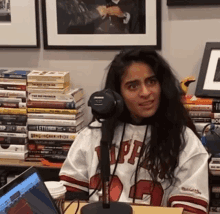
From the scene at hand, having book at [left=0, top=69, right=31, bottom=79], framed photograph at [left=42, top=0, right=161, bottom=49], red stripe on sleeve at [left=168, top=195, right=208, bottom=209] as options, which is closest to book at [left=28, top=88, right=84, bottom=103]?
book at [left=0, top=69, right=31, bottom=79]

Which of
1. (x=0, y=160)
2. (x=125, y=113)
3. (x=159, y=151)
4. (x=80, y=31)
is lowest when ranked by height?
(x=0, y=160)

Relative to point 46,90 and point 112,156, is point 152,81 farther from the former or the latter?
point 46,90

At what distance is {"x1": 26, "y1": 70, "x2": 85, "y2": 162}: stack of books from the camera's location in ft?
8.13

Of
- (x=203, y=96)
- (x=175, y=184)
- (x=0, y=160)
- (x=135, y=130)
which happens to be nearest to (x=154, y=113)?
(x=135, y=130)

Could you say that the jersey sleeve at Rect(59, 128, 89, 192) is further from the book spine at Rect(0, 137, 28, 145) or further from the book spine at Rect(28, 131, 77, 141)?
the book spine at Rect(0, 137, 28, 145)

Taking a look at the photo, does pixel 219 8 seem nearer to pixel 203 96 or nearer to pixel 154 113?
pixel 203 96

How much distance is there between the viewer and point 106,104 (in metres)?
1.16

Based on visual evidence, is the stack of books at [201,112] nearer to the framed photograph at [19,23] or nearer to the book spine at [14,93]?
the book spine at [14,93]

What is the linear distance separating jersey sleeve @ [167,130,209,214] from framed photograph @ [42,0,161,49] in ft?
3.12

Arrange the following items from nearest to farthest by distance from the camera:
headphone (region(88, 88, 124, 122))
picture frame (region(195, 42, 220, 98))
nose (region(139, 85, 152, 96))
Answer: headphone (region(88, 88, 124, 122)), nose (region(139, 85, 152, 96)), picture frame (region(195, 42, 220, 98))

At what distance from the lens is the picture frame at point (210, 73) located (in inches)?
94.7

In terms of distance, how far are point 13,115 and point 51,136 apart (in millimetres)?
243

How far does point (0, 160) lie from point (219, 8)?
146cm

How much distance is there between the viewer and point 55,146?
251 centimetres
